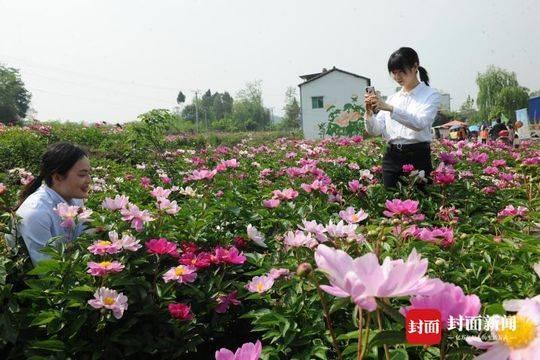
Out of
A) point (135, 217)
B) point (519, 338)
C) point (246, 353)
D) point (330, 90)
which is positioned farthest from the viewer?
point (330, 90)

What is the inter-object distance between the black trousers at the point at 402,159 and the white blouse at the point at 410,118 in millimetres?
41

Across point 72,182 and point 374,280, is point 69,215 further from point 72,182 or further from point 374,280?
point 374,280

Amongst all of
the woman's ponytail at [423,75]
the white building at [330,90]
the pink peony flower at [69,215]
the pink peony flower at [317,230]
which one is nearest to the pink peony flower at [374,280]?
the pink peony flower at [317,230]

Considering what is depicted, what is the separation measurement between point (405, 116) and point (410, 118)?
0.04 m

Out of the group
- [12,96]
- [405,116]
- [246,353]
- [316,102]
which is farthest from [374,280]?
[12,96]

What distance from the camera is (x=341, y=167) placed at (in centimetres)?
411

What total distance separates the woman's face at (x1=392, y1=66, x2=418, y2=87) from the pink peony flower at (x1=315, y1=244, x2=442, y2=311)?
8.06 ft

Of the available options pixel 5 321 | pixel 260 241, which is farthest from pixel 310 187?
pixel 5 321

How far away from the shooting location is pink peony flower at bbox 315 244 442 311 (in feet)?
1.96

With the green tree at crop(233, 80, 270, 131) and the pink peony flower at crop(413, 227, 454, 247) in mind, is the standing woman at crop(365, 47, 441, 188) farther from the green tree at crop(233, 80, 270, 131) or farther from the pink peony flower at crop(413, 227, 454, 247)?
the green tree at crop(233, 80, 270, 131)

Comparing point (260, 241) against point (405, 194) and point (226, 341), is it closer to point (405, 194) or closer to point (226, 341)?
point (226, 341)

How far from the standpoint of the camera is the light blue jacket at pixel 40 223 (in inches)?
73.4

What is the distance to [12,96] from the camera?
52.4m

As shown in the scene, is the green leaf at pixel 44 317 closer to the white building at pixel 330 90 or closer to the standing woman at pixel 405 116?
the standing woman at pixel 405 116
